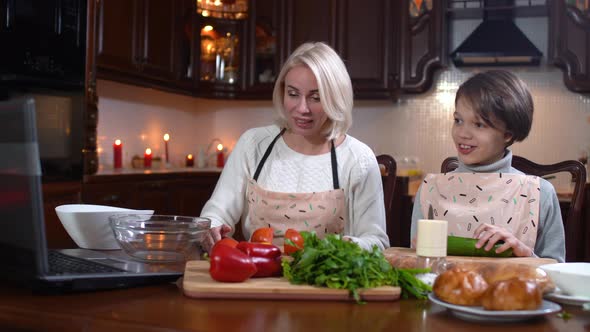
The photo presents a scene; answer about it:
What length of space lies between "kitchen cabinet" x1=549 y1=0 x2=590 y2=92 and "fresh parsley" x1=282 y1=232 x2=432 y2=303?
3.83 meters

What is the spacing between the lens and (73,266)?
52.3 inches

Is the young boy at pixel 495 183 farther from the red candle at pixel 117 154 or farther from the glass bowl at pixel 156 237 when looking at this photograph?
the red candle at pixel 117 154

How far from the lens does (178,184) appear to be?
14.7 feet

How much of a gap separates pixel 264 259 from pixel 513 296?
0.45m

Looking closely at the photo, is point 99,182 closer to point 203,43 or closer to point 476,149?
point 203,43

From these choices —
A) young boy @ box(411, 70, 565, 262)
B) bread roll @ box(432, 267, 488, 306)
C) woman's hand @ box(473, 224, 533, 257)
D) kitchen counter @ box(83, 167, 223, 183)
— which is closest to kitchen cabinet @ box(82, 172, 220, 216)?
kitchen counter @ box(83, 167, 223, 183)

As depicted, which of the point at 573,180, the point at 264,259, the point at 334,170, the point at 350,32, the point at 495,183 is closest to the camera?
the point at 264,259

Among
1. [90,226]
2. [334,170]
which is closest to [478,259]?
[334,170]

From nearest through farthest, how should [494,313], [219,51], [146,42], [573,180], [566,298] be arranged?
1. [494,313]
2. [566,298]
3. [573,180]
4. [146,42]
5. [219,51]

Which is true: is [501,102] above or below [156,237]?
above

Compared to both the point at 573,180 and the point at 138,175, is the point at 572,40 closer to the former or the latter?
the point at 573,180

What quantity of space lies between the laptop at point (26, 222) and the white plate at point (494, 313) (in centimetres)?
55

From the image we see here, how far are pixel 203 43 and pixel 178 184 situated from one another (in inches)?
51.8

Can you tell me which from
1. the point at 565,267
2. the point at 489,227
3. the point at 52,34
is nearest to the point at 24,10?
the point at 52,34
